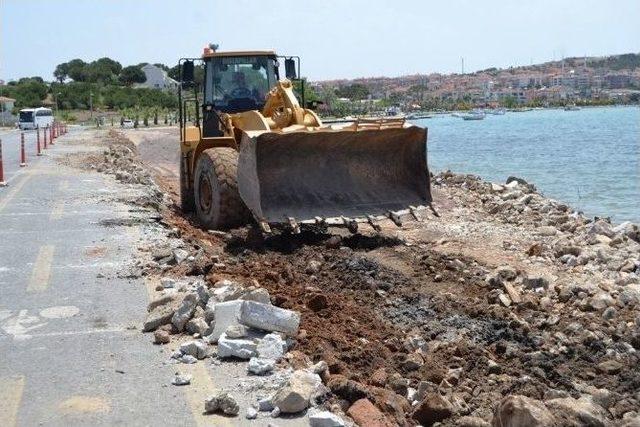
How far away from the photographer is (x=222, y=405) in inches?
213

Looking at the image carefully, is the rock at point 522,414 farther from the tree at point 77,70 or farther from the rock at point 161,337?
the tree at point 77,70

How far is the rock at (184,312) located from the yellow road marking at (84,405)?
142 centimetres

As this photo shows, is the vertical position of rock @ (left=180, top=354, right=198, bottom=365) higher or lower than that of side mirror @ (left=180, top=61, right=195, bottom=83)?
lower

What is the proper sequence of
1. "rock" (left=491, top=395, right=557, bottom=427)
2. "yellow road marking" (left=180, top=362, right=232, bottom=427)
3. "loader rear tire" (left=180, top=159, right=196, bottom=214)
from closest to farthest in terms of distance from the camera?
"rock" (left=491, top=395, right=557, bottom=427) < "yellow road marking" (left=180, top=362, right=232, bottom=427) < "loader rear tire" (left=180, top=159, right=196, bottom=214)

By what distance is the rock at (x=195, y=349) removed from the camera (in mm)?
6469

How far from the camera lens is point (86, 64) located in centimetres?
14188

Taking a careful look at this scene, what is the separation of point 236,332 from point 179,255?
3250mm

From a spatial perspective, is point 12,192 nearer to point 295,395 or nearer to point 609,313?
point 609,313

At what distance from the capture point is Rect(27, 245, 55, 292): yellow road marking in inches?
351

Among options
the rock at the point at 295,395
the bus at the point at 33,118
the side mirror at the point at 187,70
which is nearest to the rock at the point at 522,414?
the rock at the point at 295,395

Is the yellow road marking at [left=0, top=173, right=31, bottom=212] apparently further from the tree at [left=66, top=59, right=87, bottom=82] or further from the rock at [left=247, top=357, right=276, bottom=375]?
the tree at [left=66, top=59, right=87, bottom=82]

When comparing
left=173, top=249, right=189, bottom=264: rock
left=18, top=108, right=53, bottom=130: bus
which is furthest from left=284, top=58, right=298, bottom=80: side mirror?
left=18, top=108, right=53, bottom=130: bus

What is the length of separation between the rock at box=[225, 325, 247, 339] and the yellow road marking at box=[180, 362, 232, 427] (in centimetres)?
38

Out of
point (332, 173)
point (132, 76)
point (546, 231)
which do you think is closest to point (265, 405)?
point (332, 173)
